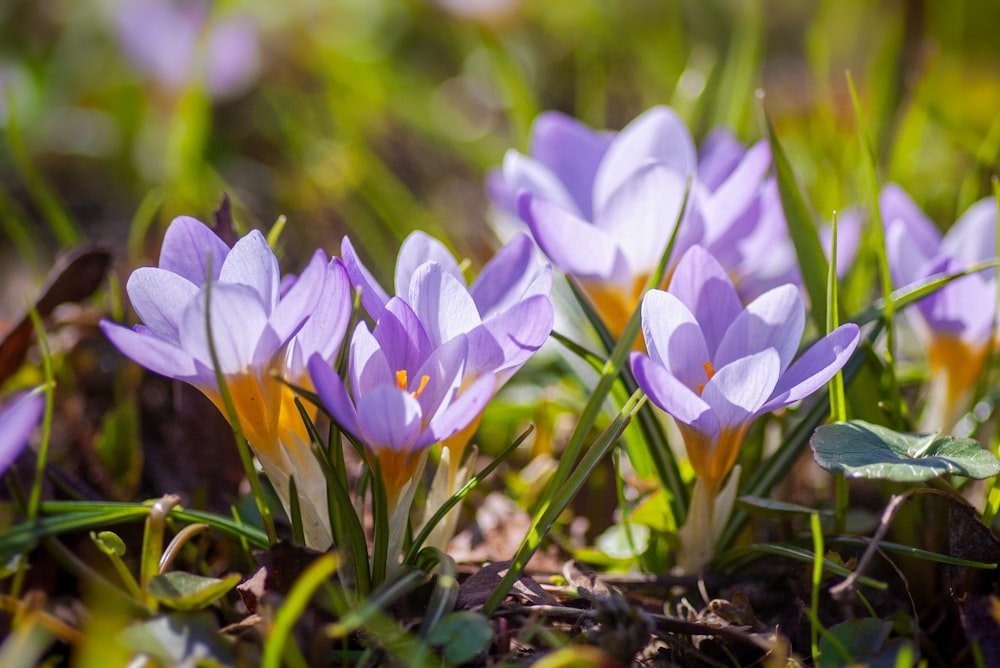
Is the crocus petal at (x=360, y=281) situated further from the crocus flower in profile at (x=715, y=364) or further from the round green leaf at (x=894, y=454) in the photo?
the round green leaf at (x=894, y=454)

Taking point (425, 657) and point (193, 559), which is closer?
point (425, 657)

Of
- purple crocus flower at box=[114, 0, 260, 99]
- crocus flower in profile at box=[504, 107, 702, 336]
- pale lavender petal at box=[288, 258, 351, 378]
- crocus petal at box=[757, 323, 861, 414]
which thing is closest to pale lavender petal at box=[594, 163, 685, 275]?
crocus flower in profile at box=[504, 107, 702, 336]

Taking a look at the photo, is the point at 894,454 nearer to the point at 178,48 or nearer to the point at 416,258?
the point at 416,258

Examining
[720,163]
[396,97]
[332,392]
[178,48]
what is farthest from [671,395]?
[178,48]

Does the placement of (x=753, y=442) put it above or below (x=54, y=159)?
below

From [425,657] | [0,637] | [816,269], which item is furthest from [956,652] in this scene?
[0,637]

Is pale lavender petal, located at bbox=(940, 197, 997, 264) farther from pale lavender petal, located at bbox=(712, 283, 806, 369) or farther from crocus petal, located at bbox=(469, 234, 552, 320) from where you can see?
crocus petal, located at bbox=(469, 234, 552, 320)

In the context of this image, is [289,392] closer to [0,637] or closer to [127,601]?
[127,601]
